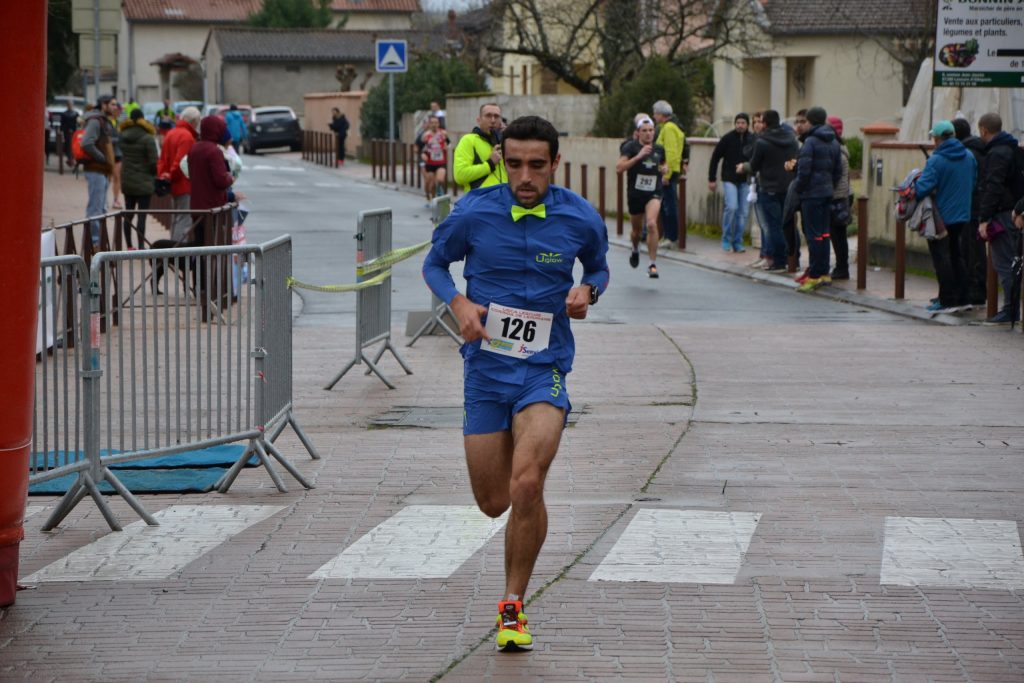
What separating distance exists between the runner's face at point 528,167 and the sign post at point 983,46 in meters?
11.6

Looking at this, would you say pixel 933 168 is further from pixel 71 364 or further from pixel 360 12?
pixel 360 12

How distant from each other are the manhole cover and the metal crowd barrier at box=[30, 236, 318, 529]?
159 cm

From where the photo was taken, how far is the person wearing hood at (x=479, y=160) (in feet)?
42.2

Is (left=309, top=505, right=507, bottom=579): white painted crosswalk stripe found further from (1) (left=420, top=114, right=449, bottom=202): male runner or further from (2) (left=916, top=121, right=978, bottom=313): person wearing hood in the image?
(1) (left=420, top=114, right=449, bottom=202): male runner

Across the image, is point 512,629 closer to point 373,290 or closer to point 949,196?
point 373,290

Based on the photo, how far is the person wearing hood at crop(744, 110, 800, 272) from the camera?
65.9ft

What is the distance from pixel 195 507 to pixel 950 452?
427cm

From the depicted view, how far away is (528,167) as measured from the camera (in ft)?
19.5

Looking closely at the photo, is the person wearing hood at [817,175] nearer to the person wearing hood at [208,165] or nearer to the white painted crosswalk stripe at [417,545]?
the person wearing hood at [208,165]

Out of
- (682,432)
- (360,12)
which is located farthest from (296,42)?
(682,432)

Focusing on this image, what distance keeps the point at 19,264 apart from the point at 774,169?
1484 cm

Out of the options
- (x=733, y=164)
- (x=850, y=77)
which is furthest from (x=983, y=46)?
(x=850, y=77)

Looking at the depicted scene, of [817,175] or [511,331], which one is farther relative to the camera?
[817,175]

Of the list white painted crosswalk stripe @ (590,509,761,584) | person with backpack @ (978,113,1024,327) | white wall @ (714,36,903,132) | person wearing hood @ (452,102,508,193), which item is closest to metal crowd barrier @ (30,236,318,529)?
white painted crosswalk stripe @ (590,509,761,584)
